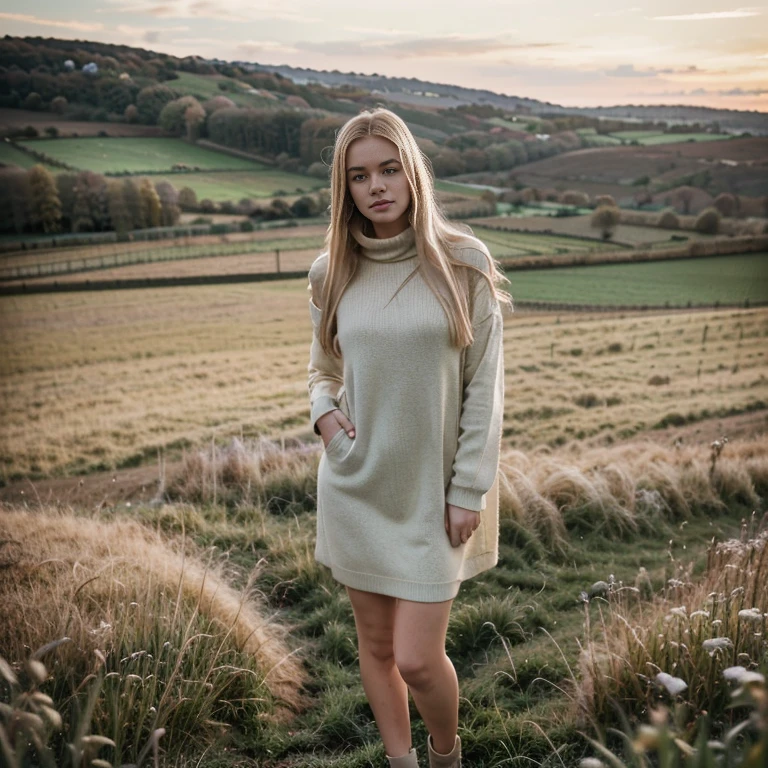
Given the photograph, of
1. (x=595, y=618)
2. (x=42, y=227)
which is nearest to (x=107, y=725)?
(x=595, y=618)

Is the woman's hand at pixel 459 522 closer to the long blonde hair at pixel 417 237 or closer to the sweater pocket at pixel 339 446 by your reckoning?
the sweater pocket at pixel 339 446

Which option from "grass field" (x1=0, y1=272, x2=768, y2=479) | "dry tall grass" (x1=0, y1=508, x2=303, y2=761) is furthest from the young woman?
"grass field" (x1=0, y1=272, x2=768, y2=479)

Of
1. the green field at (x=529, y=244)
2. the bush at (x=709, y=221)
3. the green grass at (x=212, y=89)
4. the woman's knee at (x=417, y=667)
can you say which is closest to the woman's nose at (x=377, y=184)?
the woman's knee at (x=417, y=667)

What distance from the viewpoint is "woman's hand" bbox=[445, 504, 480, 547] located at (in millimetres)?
2123

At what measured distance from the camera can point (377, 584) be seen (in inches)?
86.7

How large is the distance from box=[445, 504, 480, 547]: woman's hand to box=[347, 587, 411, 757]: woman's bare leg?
33 centimetres

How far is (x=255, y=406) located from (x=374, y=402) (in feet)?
14.7

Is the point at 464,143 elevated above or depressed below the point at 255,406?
above

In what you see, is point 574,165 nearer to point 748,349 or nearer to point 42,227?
point 748,349

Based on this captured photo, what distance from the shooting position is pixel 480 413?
2098 millimetres

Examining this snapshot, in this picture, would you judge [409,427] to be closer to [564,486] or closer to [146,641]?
[146,641]

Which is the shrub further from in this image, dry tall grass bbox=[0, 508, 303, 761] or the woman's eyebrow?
the woman's eyebrow

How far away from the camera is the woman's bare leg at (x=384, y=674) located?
2.33 metres

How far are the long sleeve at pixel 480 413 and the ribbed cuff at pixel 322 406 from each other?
44 cm
